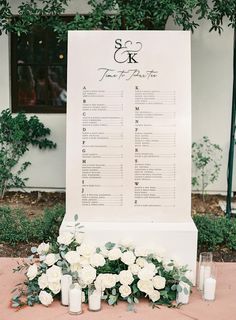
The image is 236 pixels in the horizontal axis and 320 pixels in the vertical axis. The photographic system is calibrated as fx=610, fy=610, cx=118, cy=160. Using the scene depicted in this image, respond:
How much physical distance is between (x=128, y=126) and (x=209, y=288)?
1.44 metres

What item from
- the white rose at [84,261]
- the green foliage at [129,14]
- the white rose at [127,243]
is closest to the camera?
the white rose at [84,261]

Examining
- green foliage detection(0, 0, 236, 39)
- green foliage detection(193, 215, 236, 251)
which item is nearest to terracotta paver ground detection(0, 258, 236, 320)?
green foliage detection(193, 215, 236, 251)

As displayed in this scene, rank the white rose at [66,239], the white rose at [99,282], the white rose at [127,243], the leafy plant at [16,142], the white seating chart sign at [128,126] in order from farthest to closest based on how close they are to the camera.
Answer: the leafy plant at [16,142] → the white seating chart sign at [128,126] → the white rose at [127,243] → the white rose at [66,239] → the white rose at [99,282]

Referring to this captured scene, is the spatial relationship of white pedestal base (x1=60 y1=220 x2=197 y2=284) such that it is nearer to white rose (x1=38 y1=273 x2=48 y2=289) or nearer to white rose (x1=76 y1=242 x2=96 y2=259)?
white rose (x1=76 y1=242 x2=96 y2=259)

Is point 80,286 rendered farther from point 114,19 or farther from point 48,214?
point 114,19

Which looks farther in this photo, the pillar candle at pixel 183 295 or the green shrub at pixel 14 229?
the green shrub at pixel 14 229

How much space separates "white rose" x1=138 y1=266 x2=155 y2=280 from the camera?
441 cm

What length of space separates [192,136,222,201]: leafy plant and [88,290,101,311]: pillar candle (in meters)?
4.12

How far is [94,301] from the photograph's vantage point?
436 cm

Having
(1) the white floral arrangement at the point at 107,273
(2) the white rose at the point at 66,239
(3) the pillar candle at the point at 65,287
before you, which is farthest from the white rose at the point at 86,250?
(3) the pillar candle at the point at 65,287

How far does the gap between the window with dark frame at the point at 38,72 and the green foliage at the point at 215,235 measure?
124 inches

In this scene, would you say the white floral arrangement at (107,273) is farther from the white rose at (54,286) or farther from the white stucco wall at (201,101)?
the white stucco wall at (201,101)

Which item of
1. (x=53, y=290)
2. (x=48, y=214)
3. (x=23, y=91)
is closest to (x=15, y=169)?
(x=23, y=91)

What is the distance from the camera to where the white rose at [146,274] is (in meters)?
4.41
